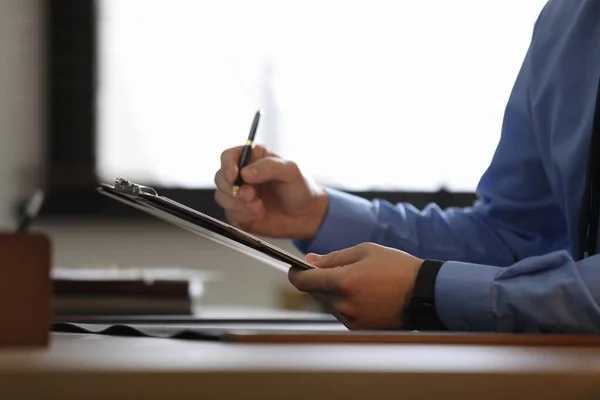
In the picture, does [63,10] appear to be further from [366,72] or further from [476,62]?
[476,62]

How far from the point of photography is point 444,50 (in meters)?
2.80

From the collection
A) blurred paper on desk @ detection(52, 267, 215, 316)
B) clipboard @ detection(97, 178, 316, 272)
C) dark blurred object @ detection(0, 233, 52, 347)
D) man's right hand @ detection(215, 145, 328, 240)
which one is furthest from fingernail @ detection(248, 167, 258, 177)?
dark blurred object @ detection(0, 233, 52, 347)

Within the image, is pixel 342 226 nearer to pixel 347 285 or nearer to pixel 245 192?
pixel 245 192

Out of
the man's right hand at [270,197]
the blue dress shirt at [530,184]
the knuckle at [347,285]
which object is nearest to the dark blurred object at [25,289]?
the knuckle at [347,285]

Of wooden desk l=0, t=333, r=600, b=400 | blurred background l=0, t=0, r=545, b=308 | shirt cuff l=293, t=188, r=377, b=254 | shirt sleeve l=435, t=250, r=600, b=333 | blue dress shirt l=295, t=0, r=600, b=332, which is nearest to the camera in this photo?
wooden desk l=0, t=333, r=600, b=400

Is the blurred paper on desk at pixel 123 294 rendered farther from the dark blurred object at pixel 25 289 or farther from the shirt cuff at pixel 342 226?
the dark blurred object at pixel 25 289

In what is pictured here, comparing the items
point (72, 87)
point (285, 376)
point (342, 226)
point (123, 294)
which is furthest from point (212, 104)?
point (285, 376)

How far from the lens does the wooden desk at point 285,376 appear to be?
33 centimetres

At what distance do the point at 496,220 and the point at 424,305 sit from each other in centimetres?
58

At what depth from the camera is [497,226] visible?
51.3 inches

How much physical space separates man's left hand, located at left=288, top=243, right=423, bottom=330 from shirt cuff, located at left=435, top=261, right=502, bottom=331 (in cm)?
3

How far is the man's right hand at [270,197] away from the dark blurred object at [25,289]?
702 millimetres

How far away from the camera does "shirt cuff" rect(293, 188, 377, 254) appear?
1.24 metres

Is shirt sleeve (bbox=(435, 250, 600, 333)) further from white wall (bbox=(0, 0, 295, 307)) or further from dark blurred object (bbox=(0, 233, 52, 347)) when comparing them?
white wall (bbox=(0, 0, 295, 307))
